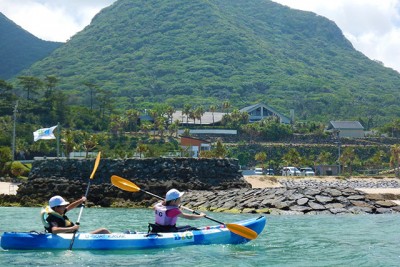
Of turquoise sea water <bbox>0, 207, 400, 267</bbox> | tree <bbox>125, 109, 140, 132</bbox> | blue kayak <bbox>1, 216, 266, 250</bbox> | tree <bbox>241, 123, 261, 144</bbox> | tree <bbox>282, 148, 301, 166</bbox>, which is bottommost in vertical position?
turquoise sea water <bbox>0, 207, 400, 267</bbox>

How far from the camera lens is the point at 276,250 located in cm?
1819

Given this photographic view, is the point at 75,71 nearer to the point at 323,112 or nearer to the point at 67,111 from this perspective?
the point at 323,112

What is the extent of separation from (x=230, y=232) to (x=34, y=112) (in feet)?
253

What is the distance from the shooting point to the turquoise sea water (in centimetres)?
1605

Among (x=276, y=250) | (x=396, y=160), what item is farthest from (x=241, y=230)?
(x=396, y=160)

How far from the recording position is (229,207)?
1232 inches

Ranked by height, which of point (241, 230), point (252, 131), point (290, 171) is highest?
point (252, 131)

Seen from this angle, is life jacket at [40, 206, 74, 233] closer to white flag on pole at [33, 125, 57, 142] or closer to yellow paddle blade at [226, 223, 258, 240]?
yellow paddle blade at [226, 223, 258, 240]

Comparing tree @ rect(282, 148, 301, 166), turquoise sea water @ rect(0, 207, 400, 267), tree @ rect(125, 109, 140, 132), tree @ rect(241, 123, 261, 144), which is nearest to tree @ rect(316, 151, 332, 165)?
tree @ rect(282, 148, 301, 166)

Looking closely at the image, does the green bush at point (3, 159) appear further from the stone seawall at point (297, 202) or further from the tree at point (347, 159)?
the tree at point (347, 159)

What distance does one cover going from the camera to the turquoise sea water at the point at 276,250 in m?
16.0

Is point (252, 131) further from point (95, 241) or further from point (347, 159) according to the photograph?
point (95, 241)

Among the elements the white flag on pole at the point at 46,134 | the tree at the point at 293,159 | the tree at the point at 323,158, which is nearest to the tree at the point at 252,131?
the tree at the point at 323,158

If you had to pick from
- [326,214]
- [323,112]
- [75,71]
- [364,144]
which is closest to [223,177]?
[326,214]
